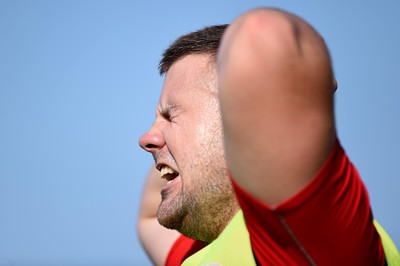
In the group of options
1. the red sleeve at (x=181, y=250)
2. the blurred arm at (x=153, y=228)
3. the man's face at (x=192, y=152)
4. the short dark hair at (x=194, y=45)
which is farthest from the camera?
the blurred arm at (x=153, y=228)

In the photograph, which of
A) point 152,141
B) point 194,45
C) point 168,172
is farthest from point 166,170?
point 194,45

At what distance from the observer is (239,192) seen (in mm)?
1209

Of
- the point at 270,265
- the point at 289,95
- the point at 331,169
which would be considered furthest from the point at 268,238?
the point at 289,95

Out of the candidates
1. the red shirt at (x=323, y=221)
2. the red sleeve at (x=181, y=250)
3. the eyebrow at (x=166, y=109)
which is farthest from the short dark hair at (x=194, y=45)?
the red shirt at (x=323, y=221)

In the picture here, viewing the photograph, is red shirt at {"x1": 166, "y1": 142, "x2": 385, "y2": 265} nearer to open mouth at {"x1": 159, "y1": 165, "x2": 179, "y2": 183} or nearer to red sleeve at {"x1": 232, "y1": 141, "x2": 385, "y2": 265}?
red sleeve at {"x1": 232, "y1": 141, "x2": 385, "y2": 265}

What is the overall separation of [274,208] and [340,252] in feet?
0.68

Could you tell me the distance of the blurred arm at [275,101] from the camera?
105 centimetres

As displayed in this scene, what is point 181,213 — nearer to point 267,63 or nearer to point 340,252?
point 340,252

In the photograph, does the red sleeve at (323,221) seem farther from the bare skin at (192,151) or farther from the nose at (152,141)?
the nose at (152,141)

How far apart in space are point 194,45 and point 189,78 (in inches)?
8.1

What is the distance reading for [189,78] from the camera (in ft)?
7.59

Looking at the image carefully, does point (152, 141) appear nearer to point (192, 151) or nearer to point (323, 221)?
point (192, 151)

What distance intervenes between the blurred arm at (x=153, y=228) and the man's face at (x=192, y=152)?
1041 millimetres

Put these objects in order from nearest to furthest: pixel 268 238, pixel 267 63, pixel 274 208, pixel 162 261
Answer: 1. pixel 267 63
2. pixel 274 208
3. pixel 268 238
4. pixel 162 261
